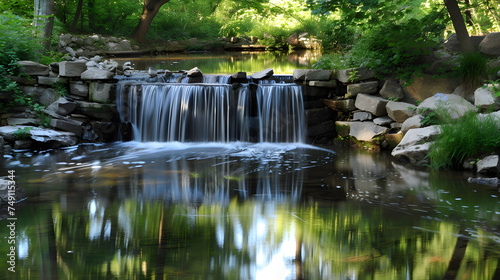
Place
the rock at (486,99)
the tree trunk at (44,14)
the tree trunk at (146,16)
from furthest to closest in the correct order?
the tree trunk at (146,16) → the tree trunk at (44,14) → the rock at (486,99)

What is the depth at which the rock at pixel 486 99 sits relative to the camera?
859 cm

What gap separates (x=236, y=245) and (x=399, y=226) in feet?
5.94

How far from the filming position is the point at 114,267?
4492 mm

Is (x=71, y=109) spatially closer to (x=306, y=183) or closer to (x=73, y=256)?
(x=306, y=183)

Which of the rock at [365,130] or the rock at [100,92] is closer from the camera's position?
the rock at [365,130]

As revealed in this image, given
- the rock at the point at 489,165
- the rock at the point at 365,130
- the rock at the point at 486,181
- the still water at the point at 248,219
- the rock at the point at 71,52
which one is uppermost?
the rock at the point at 71,52

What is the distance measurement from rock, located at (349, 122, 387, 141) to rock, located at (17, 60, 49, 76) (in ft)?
21.2

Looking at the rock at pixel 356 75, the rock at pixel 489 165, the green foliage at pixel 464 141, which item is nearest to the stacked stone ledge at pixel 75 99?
the rock at pixel 356 75

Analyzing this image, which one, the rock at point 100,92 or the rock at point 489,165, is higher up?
the rock at point 100,92

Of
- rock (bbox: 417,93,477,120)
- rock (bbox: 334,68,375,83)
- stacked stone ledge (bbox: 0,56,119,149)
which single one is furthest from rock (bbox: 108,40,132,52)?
rock (bbox: 417,93,477,120)

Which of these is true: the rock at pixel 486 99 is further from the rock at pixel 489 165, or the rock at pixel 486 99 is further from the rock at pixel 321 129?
the rock at pixel 321 129

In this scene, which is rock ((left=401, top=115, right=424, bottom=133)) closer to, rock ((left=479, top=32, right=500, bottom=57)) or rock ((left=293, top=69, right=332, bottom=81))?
rock ((left=479, top=32, right=500, bottom=57))

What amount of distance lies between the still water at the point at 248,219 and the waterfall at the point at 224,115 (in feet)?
5.08

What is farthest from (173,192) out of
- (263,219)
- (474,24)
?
(474,24)
